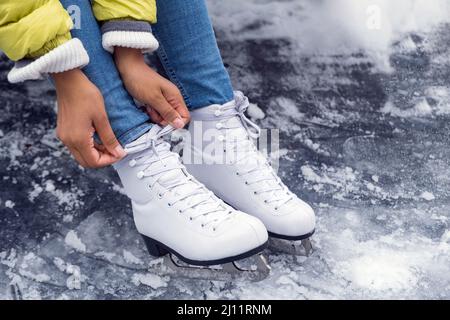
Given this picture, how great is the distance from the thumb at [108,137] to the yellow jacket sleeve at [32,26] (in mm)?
116

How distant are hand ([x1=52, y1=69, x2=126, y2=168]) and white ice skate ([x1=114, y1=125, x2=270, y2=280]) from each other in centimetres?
6

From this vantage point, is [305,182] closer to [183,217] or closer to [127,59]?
[183,217]

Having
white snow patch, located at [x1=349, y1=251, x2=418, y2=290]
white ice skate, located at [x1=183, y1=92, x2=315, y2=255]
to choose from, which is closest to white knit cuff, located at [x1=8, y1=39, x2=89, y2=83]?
white ice skate, located at [x1=183, y1=92, x2=315, y2=255]

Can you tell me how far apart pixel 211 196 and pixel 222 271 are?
0.12 m

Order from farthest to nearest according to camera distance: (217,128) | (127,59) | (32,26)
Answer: (217,128), (127,59), (32,26)

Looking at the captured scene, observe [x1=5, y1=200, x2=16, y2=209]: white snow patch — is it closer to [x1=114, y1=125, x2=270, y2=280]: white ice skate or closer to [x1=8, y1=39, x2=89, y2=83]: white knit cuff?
[x1=114, y1=125, x2=270, y2=280]: white ice skate

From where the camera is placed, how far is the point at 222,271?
3.10 feet

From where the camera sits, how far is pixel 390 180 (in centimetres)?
118

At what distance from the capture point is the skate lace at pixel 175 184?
0.91m

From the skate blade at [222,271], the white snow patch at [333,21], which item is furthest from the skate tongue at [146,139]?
the white snow patch at [333,21]

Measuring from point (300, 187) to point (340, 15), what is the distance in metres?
0.55

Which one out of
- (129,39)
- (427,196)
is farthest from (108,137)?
(427,196)

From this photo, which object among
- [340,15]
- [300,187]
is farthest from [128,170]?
[340,15]

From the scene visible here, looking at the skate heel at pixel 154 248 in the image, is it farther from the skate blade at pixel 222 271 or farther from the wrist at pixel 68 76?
the wrist at pixel 68 76
